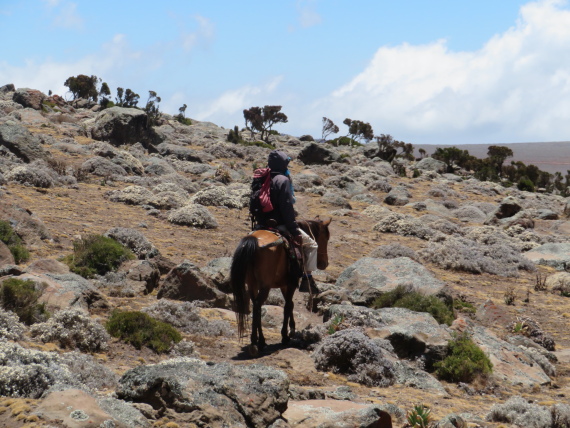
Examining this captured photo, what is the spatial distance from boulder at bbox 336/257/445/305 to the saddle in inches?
136

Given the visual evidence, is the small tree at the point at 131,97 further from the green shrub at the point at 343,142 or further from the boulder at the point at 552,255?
the boulder at the point at 552,255

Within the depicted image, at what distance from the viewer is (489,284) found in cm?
1789

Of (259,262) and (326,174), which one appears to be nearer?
(259,262)

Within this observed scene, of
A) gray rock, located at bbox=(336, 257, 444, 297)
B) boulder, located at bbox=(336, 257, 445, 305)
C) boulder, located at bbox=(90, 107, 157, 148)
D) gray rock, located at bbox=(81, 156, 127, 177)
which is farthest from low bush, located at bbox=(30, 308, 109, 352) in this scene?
boulder, located at bbox=(90, 107, 157, 148)

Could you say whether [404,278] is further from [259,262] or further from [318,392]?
[318,392]

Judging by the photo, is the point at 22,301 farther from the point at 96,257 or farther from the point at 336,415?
the point at 336,415

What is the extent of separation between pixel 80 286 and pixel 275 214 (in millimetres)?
3500

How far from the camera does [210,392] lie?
5.02 m

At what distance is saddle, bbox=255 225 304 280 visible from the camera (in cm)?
909

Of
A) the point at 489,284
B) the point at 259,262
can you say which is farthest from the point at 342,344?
the point at 489,284

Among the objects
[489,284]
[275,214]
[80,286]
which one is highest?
[275,214]

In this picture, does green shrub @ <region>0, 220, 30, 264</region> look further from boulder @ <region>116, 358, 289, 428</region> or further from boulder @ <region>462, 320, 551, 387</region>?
boulder @ <region>462, 320, 551, 387</region>

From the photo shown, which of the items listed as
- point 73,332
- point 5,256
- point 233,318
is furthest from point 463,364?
point 5,256

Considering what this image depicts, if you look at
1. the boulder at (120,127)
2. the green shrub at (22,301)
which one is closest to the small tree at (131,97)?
the boulder at (120,127)
